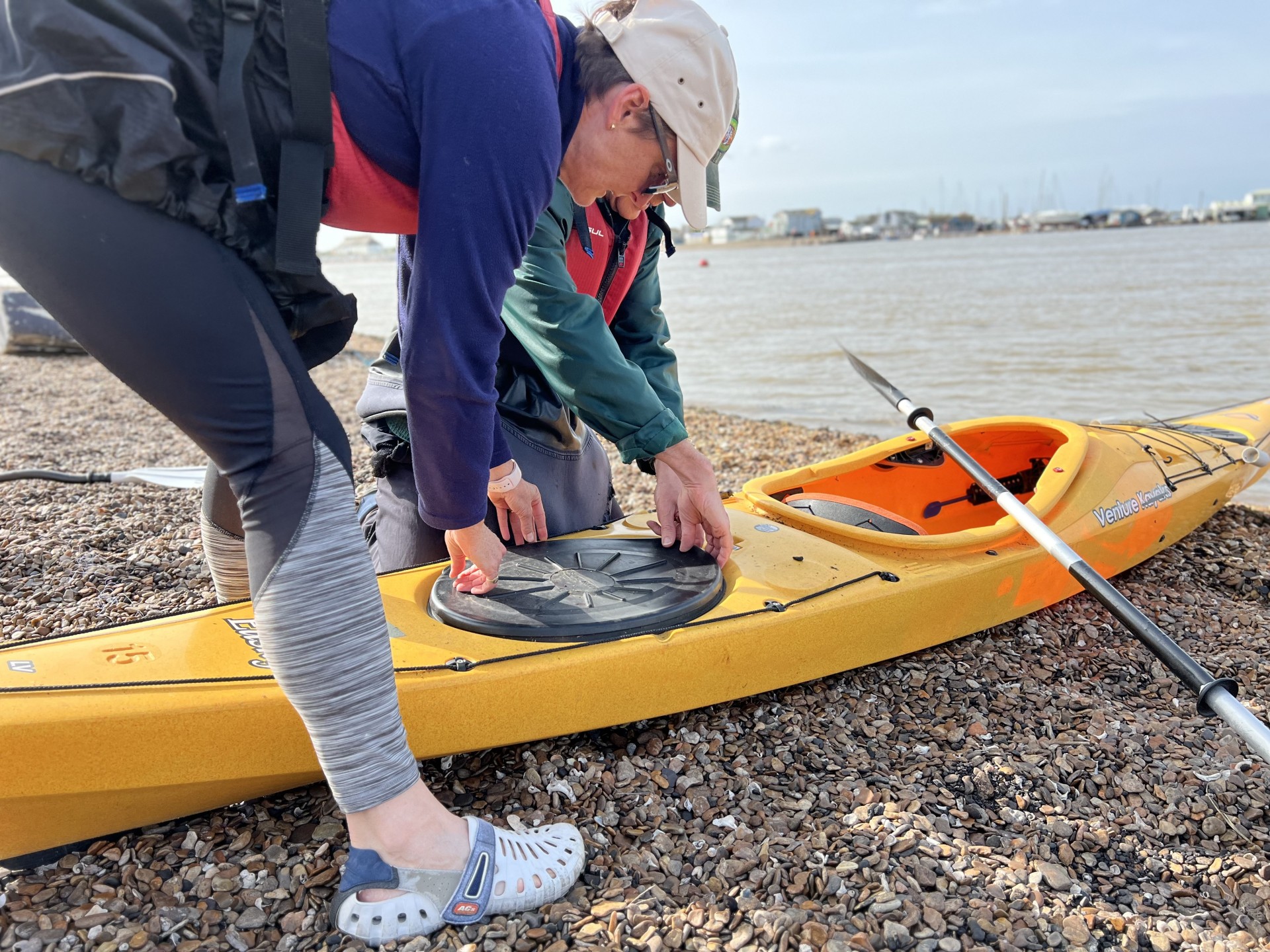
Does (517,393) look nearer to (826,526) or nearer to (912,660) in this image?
(826,526)

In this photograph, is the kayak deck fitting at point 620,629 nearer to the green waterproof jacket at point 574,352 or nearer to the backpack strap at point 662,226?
the green waterproof jacket at point 574,352

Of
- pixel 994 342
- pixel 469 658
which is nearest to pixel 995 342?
pixel 994 342

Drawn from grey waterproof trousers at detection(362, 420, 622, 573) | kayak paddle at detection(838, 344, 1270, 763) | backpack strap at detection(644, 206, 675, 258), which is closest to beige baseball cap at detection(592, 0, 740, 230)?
backpack strap at detection(644, 206, 675, 258)

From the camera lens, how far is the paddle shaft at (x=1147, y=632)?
2039mm

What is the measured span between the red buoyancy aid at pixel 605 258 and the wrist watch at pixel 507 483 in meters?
0.60

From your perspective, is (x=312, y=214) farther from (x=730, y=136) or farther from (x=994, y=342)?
(x=994, y=342)

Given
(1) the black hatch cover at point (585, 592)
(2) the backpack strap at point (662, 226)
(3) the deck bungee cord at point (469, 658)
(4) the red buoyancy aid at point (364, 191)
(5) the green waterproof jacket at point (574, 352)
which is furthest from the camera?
(2) the backpack strap at point (662, 226)

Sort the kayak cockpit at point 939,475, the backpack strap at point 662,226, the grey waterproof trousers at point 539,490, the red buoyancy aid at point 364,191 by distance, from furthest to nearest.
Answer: the kayak cockpit at point 939,475 < the backpack strap at point 662,226 < the grey waterproof trousers at point 539,490 < the red buoyancy aid at point 364,191

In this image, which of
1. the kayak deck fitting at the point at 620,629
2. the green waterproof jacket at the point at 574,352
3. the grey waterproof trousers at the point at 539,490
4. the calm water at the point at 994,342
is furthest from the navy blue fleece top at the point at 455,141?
the calm water at the point at 994,342

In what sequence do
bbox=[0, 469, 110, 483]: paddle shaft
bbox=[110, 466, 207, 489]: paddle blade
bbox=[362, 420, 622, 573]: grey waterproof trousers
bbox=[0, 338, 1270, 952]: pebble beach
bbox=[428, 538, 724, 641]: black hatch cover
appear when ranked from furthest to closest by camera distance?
bbox=[110, 466, 207, 489]: paddle blade → bbox=[0, 469, 110, 483]: paddle shaft → bbox=[362, 420, 622, 573]: grey waterproof trousers → bbox=[428, 538, 724, 641]: black hatch cover → bbox=[0, 338, 1270, 952]: pebble beach

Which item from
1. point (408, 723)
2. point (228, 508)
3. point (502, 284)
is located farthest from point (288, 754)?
point (502, 284)

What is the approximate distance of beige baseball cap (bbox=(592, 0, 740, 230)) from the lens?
1.57m

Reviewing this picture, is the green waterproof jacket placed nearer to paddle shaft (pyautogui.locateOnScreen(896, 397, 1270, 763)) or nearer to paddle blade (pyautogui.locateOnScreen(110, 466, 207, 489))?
paddle shaft (pyautogui.locateOnScreen(896, 397, 1270, 763))

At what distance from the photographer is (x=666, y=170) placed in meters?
1.70
